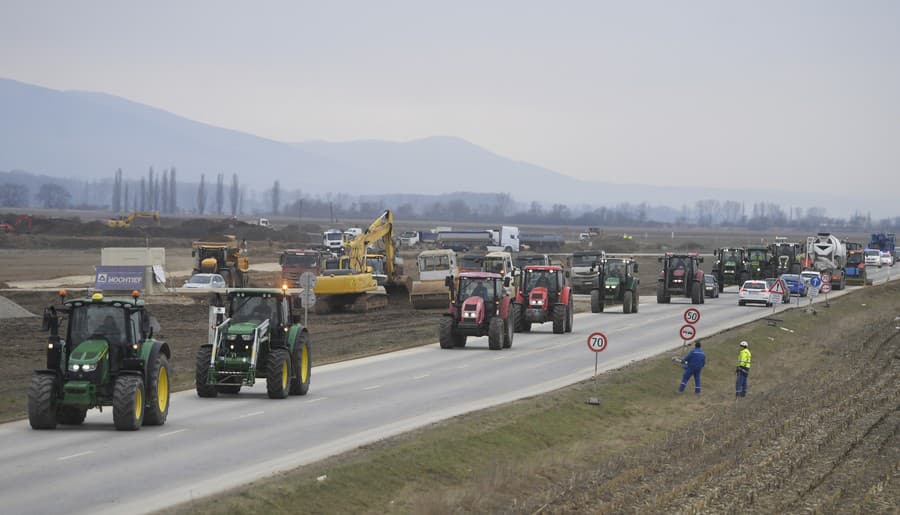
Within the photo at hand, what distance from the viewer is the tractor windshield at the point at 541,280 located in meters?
46.2

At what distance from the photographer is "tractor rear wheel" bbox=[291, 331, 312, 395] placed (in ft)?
89.0

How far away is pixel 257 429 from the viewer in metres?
23.0

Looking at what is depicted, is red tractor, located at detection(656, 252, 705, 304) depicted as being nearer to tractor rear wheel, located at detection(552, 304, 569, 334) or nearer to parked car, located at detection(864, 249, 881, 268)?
tractor rear wheel, located at detection(552, 304, 569, 334)

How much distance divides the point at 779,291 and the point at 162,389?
49.0m

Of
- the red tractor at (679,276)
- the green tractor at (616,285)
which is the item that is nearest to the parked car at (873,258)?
the red tractor at (679,276)

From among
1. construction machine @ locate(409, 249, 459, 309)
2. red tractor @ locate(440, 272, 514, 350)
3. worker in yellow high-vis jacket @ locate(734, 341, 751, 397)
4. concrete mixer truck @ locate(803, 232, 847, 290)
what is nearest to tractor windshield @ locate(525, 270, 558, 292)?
red tractor @ locate(440, 272, 514, 350)

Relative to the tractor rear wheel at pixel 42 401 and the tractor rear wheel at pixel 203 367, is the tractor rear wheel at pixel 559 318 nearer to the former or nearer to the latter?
the tractor rear wheel at pixel 203 367

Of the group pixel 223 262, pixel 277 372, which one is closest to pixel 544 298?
pixel 277 372

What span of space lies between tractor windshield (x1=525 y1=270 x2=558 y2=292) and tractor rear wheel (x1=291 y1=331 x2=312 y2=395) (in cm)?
1896

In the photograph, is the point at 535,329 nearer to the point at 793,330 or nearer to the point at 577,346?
the point at 577,346

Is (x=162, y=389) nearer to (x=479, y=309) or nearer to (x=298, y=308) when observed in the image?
(x=479, y=309)

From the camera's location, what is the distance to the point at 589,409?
28.8 m

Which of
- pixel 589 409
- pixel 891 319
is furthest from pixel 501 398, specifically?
pixel 891 319

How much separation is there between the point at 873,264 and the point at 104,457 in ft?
348
